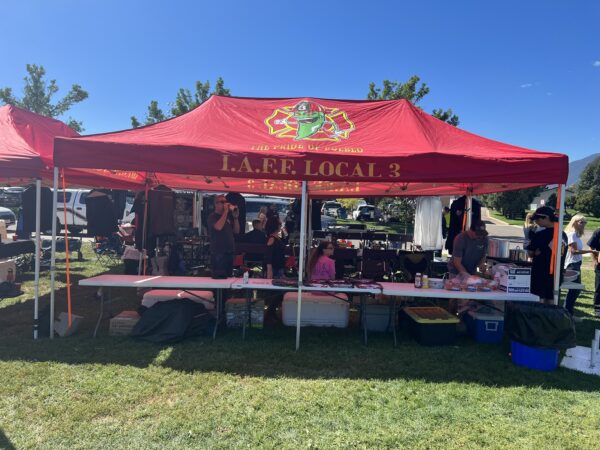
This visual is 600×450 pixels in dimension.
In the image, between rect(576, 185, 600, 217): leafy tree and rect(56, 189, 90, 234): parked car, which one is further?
rect(576, 185, 600, 217): leafy tree

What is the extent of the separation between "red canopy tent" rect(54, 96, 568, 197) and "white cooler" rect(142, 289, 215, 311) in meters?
1.77

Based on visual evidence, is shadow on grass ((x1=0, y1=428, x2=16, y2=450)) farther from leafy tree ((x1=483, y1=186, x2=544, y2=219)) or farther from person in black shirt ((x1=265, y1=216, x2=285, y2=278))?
leafy tree ((x1=483, y1=186, x2=544, y2=219))

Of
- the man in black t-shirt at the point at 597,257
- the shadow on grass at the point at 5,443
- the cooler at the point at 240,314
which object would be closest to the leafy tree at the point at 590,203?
the man in black t-shirt at the point at 597,257

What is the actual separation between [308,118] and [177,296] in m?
3.04

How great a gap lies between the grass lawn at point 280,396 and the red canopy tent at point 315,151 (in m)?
2.02

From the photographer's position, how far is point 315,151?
14.4 ft

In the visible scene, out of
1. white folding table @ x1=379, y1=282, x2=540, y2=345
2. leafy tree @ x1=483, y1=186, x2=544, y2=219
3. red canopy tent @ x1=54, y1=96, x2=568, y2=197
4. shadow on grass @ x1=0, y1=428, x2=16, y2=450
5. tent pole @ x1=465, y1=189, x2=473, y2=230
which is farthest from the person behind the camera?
leafy tree @ x1=483, y1=186, x2=544, y2=219

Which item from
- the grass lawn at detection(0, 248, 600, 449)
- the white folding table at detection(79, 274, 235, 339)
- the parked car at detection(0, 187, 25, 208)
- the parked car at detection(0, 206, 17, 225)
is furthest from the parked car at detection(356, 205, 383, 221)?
the white folding table at detection(79, 274, 235, 339)

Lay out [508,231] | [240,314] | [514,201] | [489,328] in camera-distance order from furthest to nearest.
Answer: [514,201], [508,231], [240,314], [489,328]

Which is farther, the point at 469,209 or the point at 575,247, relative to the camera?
the point at 469,209

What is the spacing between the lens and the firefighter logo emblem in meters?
4.96

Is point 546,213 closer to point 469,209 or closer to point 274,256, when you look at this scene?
point 469,209

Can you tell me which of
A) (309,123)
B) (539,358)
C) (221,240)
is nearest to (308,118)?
(309,123)

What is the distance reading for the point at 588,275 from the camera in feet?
33.4
